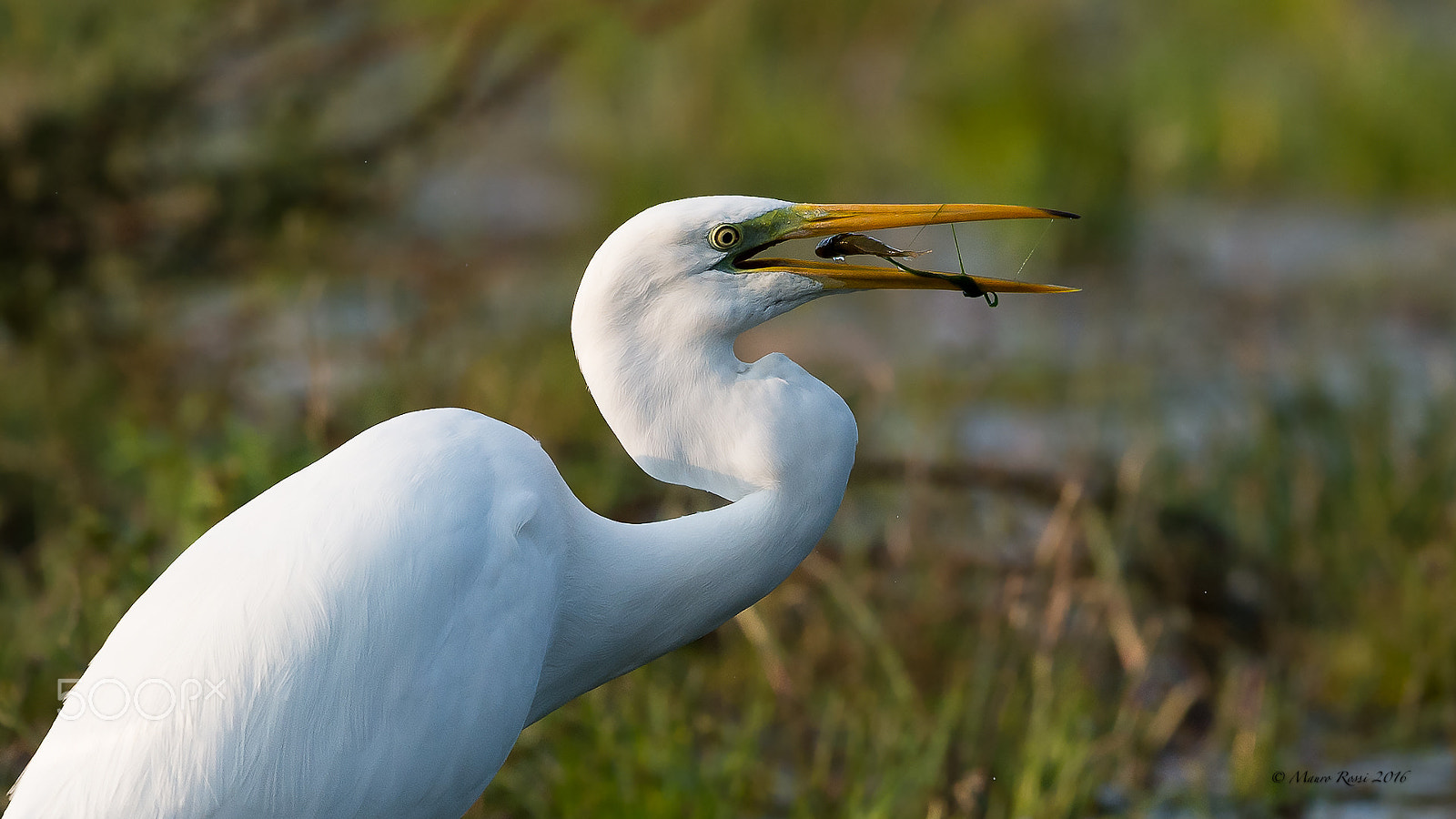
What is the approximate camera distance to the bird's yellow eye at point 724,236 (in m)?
1.48

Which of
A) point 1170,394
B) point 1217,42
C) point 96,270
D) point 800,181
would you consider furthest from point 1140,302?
point 96,270

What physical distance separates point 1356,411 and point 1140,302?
75.8 inches

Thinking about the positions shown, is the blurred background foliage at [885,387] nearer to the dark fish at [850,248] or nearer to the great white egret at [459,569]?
the dark fish at [850,248]

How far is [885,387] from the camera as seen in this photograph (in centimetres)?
255

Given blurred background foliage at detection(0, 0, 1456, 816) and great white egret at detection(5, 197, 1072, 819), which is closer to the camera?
great white egret at detection(5, 197, 1072, 819)

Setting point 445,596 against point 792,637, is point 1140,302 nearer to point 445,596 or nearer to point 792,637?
point 792,637

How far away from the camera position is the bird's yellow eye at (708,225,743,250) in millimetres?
1476

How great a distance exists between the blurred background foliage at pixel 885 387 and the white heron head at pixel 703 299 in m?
0.33

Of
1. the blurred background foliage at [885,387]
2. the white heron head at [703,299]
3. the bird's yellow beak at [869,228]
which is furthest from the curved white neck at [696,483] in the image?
the blurred background foliage at [885,387]

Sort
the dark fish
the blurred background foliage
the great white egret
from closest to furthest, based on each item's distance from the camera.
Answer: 1. the great white egret
2. the dark fish
3. the blurred background foliage

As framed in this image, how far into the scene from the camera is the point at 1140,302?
5312 mm

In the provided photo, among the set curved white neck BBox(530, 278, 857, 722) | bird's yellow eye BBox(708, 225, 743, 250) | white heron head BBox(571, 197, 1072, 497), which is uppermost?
bird's yellow eye BBox(708, 225, 743, 250)

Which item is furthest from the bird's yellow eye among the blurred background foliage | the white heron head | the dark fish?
the blurred background foliage

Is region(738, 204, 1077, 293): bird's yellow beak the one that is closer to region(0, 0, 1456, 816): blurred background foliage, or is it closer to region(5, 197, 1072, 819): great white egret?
region(5, 197, 1072, 819): great white egret
